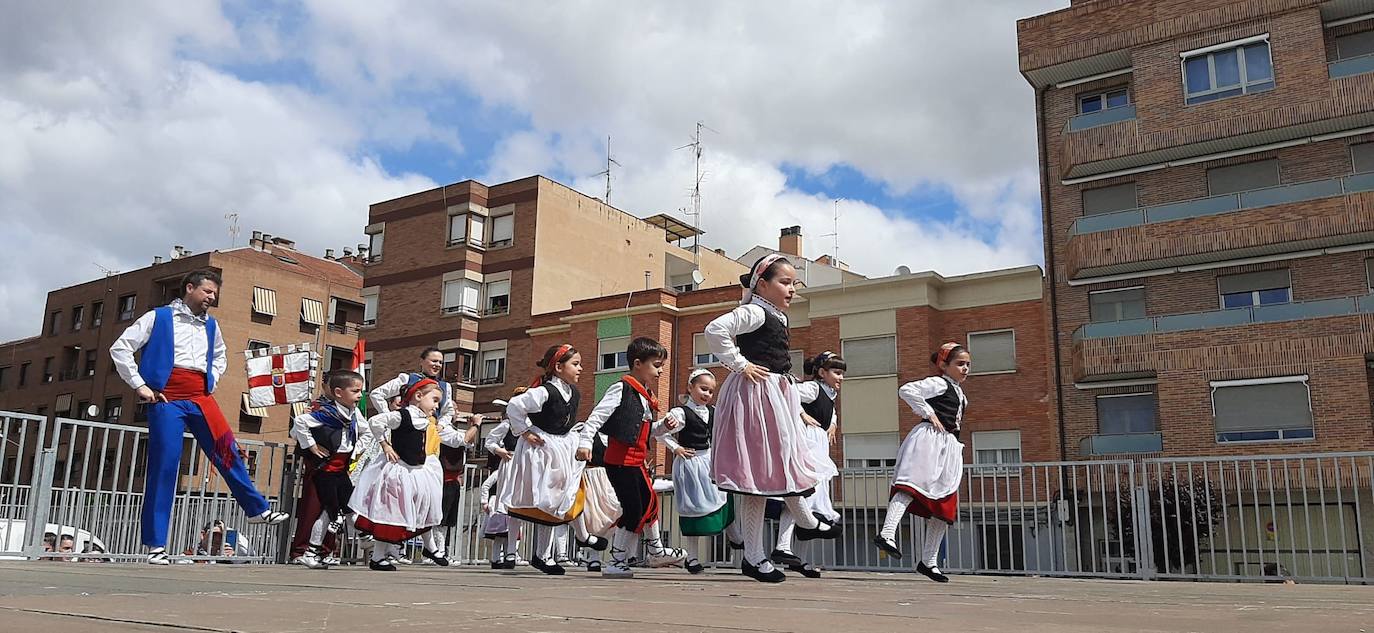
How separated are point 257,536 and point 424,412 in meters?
3.71

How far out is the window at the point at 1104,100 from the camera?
3344cm

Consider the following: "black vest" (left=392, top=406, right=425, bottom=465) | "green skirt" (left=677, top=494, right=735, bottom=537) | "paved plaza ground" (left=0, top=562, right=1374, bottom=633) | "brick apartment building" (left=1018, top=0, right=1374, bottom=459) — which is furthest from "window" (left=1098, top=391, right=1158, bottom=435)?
"paved plaza ground" (left=0, top=562, right=1374, bottom=633)

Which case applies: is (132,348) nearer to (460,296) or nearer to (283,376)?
(283,376)

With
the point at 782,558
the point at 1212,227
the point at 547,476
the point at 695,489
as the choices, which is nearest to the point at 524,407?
the point at 547,476

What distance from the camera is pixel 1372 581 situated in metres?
9.54

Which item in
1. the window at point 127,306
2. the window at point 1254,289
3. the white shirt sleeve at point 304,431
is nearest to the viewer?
the white shirt sleeve at point 304,431

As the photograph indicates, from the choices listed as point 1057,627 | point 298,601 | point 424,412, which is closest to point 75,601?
point 298,601

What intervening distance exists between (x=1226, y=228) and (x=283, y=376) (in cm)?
2406

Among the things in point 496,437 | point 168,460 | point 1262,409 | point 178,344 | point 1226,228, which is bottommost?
point 168,460

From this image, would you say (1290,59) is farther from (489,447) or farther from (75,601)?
(75,601)

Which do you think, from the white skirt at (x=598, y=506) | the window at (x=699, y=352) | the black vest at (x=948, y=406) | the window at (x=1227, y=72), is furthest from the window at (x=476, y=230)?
the black vest at (x=948, y=406)

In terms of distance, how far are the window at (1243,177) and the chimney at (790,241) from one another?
21760mm

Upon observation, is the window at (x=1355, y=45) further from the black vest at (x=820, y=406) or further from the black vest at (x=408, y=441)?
the black vest at (x=408, y=441)

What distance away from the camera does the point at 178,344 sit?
7992 millimetres
